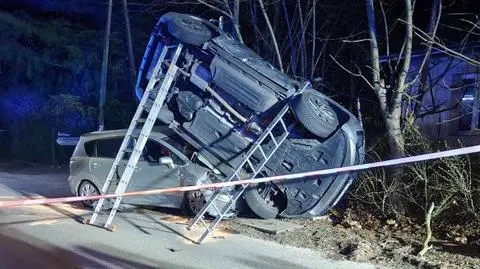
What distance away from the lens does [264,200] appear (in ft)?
28.3

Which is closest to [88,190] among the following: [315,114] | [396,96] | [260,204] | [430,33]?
[260,204]

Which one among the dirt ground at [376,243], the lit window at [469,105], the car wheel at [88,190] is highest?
the lit window at [469,105]

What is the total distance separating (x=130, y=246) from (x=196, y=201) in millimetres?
1949

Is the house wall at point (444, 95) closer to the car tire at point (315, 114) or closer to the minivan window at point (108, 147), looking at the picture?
the car tire at point (315, 114)

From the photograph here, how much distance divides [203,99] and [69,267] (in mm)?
3430

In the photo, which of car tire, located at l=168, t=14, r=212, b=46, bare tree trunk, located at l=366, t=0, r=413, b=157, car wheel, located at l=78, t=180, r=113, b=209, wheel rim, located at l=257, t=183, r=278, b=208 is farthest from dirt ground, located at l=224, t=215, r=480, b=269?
car wheel, located at l=78, t=180, r=113, b=209

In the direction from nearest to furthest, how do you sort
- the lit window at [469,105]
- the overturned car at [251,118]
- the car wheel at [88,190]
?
the overturned car at [251,118] → the car wheel at [88,190] → the lit window at [469,105]

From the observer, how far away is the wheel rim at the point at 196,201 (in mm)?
8938

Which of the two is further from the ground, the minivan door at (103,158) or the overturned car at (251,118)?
the overturned car at (251,118)

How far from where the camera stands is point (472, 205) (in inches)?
285

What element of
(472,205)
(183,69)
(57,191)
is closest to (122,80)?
(57,191)

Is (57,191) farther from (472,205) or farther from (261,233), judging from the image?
(472,205)

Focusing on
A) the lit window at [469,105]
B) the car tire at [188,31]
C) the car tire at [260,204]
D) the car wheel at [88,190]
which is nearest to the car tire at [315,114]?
the car tire at [260,204]

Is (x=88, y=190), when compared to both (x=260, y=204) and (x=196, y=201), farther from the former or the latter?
(x=260, y=204)
